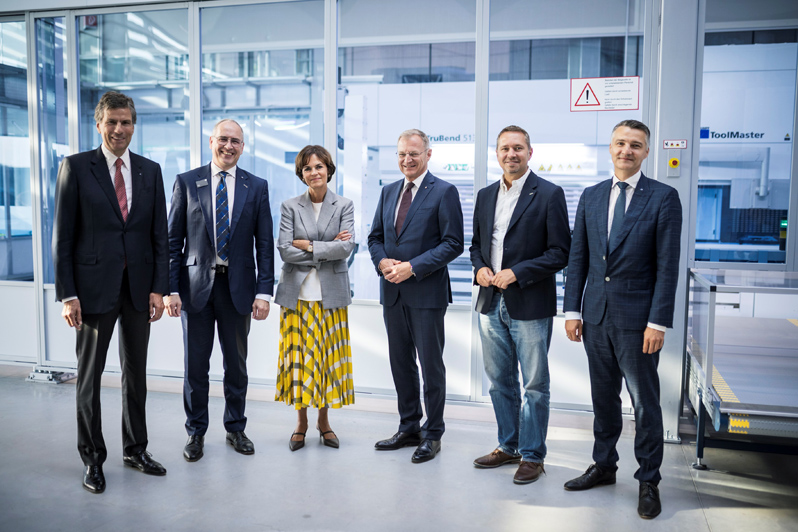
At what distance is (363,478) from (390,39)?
10.2 feet

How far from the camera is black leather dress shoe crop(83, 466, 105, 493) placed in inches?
115

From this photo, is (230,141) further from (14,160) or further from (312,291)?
(14,160)

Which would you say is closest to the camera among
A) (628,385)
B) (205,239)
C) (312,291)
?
(628,385)

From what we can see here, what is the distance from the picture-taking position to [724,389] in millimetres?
2836

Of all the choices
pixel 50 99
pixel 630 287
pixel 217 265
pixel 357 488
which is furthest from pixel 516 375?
pixel 50 99

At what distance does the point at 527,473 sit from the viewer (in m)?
3.05

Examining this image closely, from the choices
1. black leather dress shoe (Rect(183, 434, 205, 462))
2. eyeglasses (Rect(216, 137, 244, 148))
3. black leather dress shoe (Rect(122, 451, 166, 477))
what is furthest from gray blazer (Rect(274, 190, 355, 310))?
black leather dress shoe (Rect(122, 451, 166, 477))

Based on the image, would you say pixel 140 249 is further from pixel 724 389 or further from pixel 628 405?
pixel 628 405

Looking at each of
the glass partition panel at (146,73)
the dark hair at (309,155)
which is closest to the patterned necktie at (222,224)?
the dark hair at (309,155)

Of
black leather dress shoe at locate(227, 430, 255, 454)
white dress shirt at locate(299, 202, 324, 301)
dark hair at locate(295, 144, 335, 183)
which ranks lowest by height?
black leather dress shoe at locate(227, 430, 255, 454)

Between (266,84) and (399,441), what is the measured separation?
2.96 m

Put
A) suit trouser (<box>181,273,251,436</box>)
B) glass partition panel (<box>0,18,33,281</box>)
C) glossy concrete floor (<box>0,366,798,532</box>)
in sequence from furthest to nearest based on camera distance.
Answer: glass partition panel (<box>0,18,33,281</box>) < suit trouser (<box>181,273,251,436</box>) < glossy concrete floor (<box>0,366,798,532</box>)

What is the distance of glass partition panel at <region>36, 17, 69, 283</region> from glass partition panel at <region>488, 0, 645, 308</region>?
3.52m

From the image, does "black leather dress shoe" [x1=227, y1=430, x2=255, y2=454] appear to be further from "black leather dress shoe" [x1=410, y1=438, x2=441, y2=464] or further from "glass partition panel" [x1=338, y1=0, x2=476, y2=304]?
"glass partition panel" [x1=338, y1=0, x2=476, y2=304]
